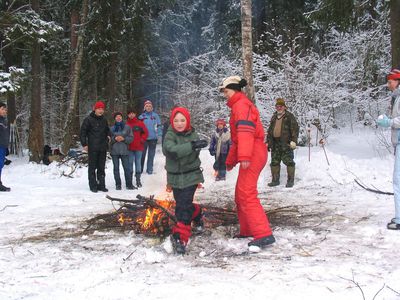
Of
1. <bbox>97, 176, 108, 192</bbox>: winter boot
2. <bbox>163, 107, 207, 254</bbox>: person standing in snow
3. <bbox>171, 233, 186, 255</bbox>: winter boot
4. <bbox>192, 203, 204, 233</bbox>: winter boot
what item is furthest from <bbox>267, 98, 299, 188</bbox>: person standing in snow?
<bbox>171, 233, 186, 255</bbox>: winter boot

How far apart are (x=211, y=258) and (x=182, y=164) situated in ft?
3.90

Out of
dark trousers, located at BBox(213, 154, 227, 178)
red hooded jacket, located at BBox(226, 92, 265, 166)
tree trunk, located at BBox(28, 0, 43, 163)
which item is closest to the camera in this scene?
red hooded jacket, located at BBox(226, 92, 265, 166)

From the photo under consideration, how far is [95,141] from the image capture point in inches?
396

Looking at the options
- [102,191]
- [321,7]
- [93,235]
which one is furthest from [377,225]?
[321,7]

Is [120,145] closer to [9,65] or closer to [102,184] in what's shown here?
[102,184]

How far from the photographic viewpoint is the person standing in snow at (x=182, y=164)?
5156 millimetres

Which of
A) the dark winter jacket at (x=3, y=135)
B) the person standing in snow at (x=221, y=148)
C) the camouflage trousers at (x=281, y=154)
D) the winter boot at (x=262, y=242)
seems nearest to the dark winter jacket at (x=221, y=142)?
the person standing in snow at (x=221, y=148)

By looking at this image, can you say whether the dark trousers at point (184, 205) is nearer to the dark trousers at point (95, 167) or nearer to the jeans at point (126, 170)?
the dark trousers at point (95, 167)

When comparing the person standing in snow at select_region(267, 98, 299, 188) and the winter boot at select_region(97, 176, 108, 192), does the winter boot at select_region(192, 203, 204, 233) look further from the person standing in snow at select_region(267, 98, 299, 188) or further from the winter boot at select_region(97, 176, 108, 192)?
the winter boot at select_region(97, 176, 108, 192)

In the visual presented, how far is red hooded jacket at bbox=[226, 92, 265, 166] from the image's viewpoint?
501 cm

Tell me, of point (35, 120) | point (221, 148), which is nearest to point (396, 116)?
point (221, 148)

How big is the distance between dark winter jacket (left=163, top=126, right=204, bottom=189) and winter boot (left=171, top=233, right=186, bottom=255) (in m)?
0.61

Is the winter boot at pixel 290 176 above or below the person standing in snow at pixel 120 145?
below

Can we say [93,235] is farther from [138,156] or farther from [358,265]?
[138,156]
